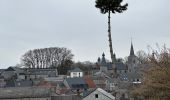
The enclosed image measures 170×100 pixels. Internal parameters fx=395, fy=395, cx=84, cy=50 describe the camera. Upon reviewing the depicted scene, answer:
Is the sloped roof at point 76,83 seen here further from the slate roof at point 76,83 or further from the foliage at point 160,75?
the foliage at point 160,75

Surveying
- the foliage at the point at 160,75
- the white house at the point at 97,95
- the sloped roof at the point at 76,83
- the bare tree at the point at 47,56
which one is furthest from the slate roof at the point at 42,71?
the foliage at the point at 160,75

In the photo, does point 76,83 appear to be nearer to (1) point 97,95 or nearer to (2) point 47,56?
(1) point 97,95

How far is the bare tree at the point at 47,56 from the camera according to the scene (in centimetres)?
14886

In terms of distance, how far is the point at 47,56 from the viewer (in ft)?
497

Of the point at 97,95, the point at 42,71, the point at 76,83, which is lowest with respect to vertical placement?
the point at 97,95

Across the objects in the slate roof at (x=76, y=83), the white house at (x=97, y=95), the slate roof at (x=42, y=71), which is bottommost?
the white house at (x=97, y=95)

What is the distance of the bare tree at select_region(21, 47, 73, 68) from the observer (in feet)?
488

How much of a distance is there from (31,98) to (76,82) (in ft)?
127

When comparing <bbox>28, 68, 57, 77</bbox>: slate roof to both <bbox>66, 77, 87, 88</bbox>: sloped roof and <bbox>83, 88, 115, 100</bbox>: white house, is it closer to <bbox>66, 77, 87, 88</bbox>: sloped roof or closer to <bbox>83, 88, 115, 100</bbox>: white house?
<bbox>66, 77, 87, 88</bbox>: sloped roof

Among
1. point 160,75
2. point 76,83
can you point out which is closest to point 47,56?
point 76,83

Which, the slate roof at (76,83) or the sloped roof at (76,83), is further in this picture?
the sloped roof at (76,83)

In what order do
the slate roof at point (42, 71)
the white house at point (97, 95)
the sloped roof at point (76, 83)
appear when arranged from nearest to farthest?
1. the white house at point (97, 95)
2. the sloped roof at point (76, 83)
3. the slate roof at point (42, 71)

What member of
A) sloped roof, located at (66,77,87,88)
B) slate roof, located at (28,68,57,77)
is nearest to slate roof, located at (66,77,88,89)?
sloped roof, located at (66,77,87,88)

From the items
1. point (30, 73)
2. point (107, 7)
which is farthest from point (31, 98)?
point (30, 73)
